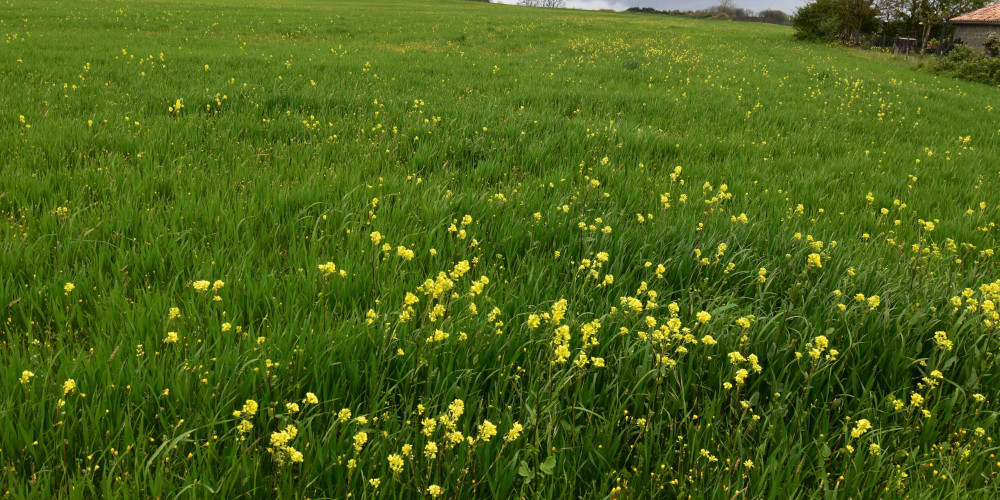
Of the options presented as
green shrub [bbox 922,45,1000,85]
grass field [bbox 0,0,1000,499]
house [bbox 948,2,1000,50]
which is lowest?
grass field [bbox 0,0,1000,499]

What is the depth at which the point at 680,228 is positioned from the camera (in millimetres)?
3436

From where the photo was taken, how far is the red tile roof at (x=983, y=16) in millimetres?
36594

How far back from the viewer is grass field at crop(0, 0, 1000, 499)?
1.62 m

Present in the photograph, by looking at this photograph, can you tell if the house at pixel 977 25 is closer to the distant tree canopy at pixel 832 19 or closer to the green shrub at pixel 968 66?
the distant tree canopy at pixel 832 19

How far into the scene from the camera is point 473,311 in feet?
6.93

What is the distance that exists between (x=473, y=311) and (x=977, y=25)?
2081 inches

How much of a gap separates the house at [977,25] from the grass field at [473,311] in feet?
146

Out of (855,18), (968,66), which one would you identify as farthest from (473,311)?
(855,18)

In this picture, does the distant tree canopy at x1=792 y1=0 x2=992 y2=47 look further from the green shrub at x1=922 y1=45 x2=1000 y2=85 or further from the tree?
the tree

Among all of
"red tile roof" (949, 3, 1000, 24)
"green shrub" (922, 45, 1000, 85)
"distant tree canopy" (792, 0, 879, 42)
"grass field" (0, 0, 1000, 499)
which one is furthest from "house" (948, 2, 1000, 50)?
"grass field" (0, 0, 1000, 499)

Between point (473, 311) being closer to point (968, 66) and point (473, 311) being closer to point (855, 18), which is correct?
point (968, 66)

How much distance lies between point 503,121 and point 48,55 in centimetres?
931

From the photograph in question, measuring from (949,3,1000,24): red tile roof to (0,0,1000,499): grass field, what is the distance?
44.2m

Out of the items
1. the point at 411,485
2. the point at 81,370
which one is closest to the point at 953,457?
the point at 411,485
